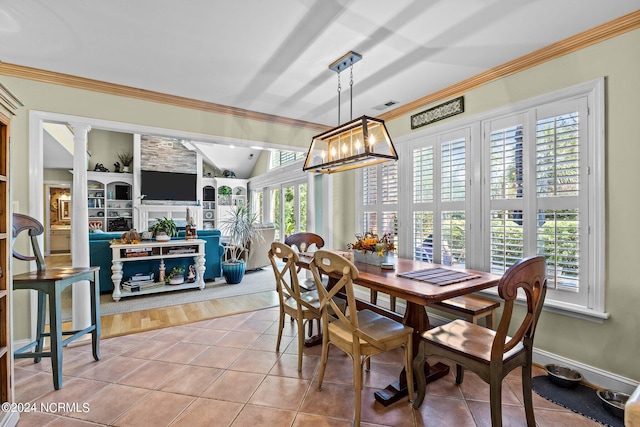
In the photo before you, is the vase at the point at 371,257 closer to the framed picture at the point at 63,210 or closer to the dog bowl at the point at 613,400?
the dog bowl at the point at 613,400

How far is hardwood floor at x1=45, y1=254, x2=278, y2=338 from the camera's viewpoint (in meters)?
3.27

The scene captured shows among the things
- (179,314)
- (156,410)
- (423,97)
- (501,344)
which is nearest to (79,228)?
(179,314)

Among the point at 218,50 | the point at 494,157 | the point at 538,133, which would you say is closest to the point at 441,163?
the point at 494,157

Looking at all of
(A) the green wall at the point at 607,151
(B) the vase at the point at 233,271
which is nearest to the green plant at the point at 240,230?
(B) the vase at the point at 233,271

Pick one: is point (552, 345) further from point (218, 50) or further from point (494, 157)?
point (218, 50)

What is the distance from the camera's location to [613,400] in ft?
6.35

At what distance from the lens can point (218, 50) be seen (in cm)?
239

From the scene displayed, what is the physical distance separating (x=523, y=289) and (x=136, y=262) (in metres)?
5.08

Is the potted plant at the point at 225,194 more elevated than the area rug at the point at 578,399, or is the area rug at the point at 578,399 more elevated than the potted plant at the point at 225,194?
the potted plant at the point at 225,194

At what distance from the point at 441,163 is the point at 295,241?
184cm

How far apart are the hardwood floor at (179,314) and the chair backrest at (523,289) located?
302 cm

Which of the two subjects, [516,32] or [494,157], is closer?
[516,32]

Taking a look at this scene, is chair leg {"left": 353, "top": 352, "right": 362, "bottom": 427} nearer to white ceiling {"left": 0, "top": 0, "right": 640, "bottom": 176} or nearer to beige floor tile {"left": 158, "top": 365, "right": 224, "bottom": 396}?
beige floor tile {"left": 158, "top": 365, "right": 224, "bottom": 396}

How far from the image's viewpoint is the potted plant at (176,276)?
4.74 meters
